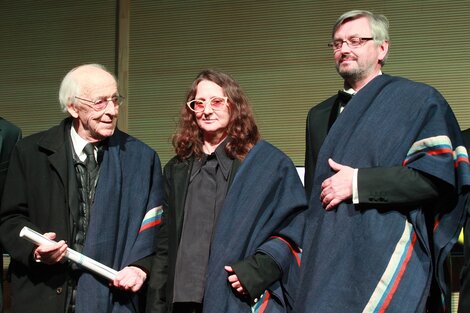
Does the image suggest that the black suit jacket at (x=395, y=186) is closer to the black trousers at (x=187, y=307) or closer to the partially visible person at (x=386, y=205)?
the partially visible person at (x=386, y=205)

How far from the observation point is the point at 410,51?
5246 millimetres

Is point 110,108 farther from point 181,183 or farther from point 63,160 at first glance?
point 181,183

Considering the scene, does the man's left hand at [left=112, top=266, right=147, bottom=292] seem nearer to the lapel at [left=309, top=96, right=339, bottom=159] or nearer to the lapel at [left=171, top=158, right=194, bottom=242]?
the lapel at [left=171, top=158, right=194, bottom=242]

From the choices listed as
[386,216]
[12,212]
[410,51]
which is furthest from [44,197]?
[410,51]

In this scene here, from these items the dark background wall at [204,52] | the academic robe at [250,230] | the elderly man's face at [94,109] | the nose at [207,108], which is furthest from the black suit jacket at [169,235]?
the dark background wall at [204,52]

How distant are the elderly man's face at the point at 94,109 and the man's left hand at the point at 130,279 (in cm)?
64

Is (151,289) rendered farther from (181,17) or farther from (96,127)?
(181,17)

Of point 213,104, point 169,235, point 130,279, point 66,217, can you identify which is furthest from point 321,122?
point 66,217

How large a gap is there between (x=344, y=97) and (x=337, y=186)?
0.58m

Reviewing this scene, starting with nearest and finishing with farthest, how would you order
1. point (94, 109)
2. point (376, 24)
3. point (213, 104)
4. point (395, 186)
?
point (395, 186) → point (376, 24) → point (213, 104) → point (94, 109)

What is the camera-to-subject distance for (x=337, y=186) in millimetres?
3191

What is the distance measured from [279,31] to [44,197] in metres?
2.39

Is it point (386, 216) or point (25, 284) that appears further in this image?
point (25, 284)

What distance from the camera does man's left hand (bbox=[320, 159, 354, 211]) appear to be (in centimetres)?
318
